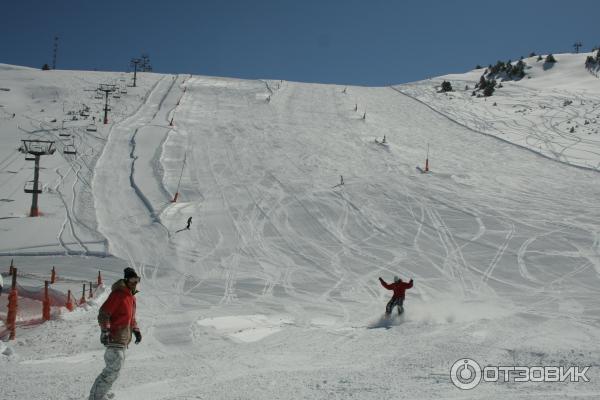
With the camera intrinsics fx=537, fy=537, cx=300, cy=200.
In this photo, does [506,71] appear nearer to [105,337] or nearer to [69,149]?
[69,149]

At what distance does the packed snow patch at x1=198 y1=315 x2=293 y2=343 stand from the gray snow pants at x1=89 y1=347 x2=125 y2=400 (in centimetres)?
355

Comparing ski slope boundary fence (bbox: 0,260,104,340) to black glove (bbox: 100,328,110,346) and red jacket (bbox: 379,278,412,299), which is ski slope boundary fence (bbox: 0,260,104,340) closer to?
black glove (bbox: 100,328,110,346)

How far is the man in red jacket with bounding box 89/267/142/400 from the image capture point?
479 cm

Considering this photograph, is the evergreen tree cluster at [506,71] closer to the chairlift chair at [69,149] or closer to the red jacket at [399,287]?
the chairlift chair at [69,149]

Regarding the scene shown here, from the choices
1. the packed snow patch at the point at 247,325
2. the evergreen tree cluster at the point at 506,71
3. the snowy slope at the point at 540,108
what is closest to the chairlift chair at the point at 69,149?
the packed snow patch at the point at 247,325

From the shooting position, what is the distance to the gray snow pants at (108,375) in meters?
4.78

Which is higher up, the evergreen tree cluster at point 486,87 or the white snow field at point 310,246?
the evergreen tree cluster at point 486,87

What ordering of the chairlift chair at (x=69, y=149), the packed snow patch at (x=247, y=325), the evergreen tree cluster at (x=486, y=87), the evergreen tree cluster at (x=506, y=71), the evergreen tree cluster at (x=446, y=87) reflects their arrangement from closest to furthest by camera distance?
the packed snow patch at (x=247, y=325) < the chairlift chair at (x=69, y=149) < the evergreen tree cluster at (x=486, y=87) < the evergreen tree cluster at (x=446, y=87) < the evergreen tree cluster at (x=506, y=71)

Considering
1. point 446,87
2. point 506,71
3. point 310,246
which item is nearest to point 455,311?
point 310,246

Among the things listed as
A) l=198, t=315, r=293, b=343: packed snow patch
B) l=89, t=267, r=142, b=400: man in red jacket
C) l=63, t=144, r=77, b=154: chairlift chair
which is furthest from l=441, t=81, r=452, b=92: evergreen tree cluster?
l=89, t=267, r=142, b=400: man in red jacket

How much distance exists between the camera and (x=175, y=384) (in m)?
5.70

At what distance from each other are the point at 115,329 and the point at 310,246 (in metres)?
12.0

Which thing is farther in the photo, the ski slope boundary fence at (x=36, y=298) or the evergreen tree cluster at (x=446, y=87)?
the evergreen tree cluster at (x=446, y=87)

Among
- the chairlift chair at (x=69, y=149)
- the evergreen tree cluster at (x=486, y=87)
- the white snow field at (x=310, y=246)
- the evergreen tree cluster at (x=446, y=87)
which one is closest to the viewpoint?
the white snow field at (x=310, y=246)
